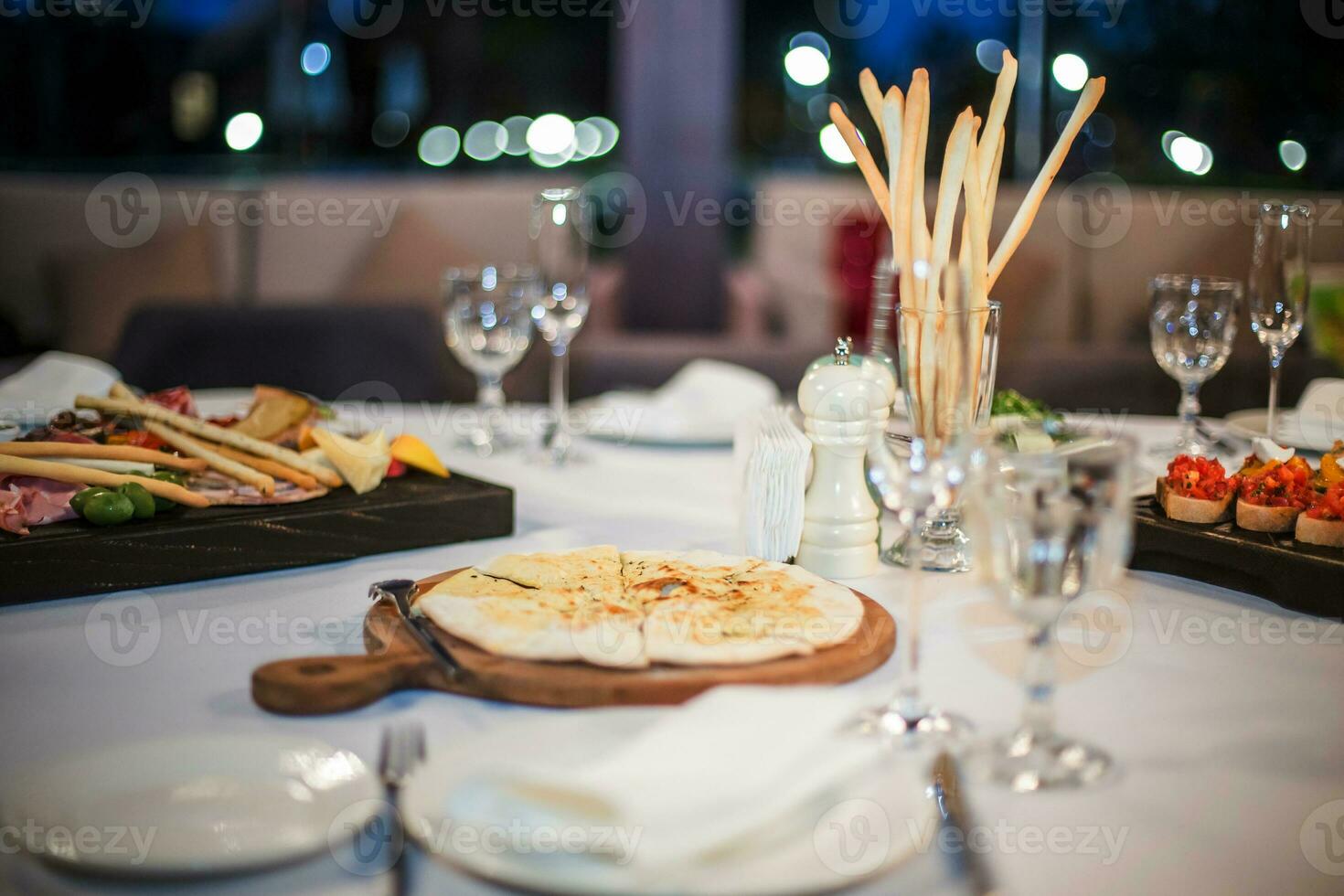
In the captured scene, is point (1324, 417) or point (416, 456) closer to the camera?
point (416, 456)

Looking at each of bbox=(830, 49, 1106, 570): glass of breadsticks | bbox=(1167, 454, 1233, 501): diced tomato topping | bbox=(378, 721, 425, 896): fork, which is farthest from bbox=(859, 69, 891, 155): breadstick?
bbox=(378, 721, 425, 896): fork

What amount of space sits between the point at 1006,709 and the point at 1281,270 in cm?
97

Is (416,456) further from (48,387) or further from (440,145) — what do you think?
(440,145)

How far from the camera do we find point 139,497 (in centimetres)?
117

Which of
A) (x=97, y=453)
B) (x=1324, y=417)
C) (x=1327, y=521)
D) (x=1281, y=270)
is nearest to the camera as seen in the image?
(x=1327, y=521)

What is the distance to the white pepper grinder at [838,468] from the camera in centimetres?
119

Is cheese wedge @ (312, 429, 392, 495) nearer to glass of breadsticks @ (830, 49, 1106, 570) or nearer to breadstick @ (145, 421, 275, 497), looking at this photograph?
breadstick @ (145, 421, 275, 497)

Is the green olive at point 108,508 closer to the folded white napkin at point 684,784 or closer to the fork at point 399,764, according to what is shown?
the fork at point 399,764

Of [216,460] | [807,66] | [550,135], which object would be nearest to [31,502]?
[216,460]

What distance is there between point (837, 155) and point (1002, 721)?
5391 millimetres

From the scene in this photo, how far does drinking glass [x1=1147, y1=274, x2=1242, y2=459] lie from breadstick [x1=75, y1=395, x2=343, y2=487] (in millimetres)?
1074

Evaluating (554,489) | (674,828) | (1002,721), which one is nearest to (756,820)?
(674,828)

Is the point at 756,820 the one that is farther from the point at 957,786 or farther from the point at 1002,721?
the point at 1002,721

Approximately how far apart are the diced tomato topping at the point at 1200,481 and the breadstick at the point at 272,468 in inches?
35.2
